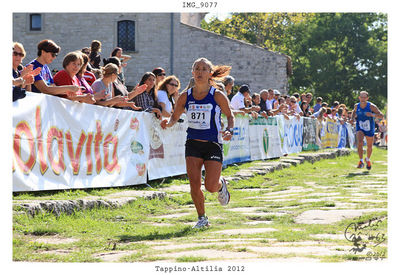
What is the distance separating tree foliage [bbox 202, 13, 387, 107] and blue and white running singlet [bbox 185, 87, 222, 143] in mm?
30799

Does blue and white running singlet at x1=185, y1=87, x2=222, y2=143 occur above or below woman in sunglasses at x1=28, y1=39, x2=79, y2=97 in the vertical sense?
below

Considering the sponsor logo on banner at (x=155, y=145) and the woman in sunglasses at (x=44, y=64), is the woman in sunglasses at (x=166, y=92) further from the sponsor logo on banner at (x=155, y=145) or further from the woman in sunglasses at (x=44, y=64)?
the woman in sunglasses at (x=44, y=64)

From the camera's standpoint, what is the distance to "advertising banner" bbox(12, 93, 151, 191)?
7004 mm

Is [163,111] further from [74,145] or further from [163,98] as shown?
[74,145]

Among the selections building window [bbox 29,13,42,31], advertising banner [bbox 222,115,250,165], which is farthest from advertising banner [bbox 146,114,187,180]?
building window [bbox 29,13,42,31]

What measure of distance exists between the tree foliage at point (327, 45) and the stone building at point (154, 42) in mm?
6846

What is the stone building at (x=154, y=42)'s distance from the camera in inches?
1264

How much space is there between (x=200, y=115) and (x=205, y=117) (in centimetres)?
6

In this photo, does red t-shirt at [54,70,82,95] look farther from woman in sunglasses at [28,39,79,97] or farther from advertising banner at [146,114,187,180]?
advertising banner at [146,114,187,180]

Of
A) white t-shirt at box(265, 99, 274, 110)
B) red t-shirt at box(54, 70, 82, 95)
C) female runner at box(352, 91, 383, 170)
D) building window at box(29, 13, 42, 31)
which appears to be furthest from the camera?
building window at box(29, 13, 42, 31)

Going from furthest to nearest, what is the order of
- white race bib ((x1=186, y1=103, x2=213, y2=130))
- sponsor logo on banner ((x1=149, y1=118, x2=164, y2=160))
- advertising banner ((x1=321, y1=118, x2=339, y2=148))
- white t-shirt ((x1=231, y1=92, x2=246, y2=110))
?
advertising banner ((x1=321, y1=118, x2=339, y2=148)) → white t-shirt ((x1=231, y1=92, x2=246, y2=110)) → sponsor logo on banner ((x1=149, y1=118, x2=164, y2=160)) → white race bib ((x1=186, y1=103, x2=213, y2=130))

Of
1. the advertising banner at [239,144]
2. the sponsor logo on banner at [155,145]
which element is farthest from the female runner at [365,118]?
the sponsor logo on banner at [155,145]

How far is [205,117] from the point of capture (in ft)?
22.6

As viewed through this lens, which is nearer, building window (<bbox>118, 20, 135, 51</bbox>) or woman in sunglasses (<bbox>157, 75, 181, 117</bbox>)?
woman in sunglasses (<bbox>157, 75, 181, 117</bbox>)
